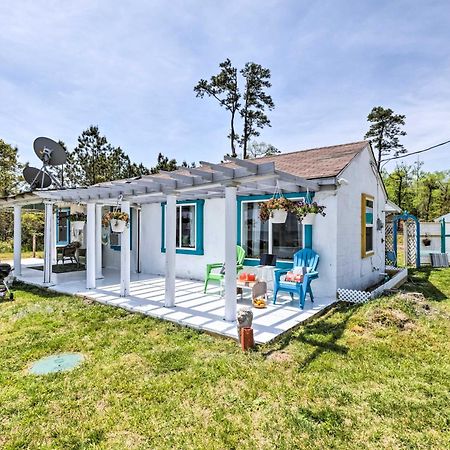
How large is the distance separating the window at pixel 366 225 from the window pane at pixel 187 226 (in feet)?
15.5

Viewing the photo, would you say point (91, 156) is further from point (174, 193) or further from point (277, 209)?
point (277, 209)

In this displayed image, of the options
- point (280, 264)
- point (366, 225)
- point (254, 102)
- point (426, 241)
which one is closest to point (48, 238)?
point (280, 264)

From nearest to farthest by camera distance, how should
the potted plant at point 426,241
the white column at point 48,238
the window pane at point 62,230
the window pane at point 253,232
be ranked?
1. the window pane at point 253,232
2. the white column at point 48,238
3. the window pane at point 62,230
4. the potted plant at point 426,241

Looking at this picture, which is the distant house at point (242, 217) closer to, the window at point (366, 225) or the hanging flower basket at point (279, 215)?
the window at point (366, 225)

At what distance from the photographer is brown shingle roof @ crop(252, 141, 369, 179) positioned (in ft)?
21.8

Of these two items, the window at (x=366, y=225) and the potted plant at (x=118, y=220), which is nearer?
the potted plant at (x=118, y=220)

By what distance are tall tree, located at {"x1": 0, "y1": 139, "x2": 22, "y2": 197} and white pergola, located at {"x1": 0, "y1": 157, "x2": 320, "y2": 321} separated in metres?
12.1

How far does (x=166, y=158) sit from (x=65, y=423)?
81.2ft

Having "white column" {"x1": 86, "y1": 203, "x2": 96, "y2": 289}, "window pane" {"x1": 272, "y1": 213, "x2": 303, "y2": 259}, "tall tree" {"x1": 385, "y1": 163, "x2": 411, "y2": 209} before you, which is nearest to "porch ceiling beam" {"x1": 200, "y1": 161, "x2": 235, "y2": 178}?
"window pane" {"x1": 272, "y1": 213, "x2": 303, "y2": 259}

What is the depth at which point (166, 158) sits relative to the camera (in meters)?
25.9

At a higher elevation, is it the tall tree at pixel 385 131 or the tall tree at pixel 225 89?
the tall tree at pixel 225 89

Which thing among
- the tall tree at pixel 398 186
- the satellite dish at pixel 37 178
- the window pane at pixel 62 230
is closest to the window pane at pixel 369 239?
the satellite dish at pixel 37 178

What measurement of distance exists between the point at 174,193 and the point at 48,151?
6059 millimetres

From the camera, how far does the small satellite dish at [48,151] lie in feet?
31.7
